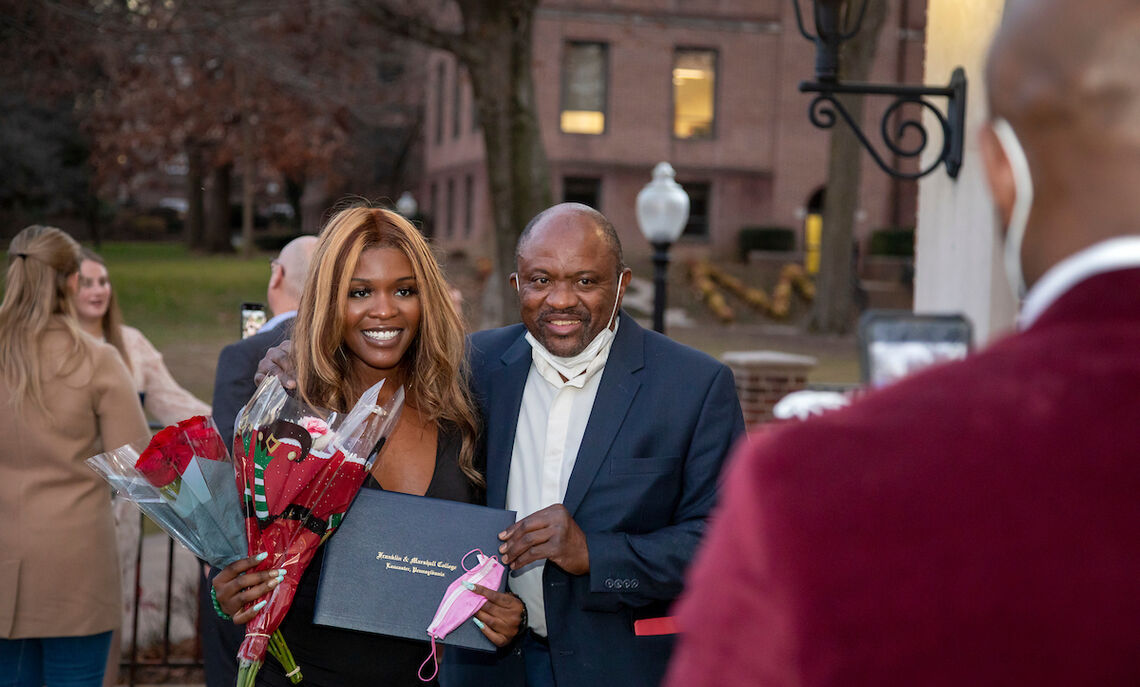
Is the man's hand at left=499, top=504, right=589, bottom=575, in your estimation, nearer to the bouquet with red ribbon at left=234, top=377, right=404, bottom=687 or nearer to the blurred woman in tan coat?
the bouquet with red ribbon at left=234, top=377, right=404, bottom=687

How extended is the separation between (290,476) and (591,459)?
0.93 metres

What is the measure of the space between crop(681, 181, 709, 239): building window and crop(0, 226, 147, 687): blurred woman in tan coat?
30.8 metres

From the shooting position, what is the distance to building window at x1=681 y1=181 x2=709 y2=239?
34.5 meters

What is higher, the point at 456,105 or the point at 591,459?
the point at 456,105

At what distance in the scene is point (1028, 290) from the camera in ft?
3.38

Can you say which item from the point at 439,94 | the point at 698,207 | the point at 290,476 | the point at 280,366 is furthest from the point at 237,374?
the point at 439,94

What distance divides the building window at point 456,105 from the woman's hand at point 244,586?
33.4 meters

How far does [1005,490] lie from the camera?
0.92 m

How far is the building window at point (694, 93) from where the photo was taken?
109 ft

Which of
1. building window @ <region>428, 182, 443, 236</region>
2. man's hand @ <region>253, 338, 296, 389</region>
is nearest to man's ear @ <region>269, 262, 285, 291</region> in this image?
man's hand @ <region>253, 338, 296, 389</region>

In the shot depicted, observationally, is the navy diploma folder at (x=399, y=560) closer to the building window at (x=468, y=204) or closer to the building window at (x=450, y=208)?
the building window at (x=468, y=204)

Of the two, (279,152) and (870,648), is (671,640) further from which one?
(279,152)

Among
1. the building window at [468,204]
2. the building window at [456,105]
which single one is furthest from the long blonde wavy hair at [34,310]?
the building window at [456,105]

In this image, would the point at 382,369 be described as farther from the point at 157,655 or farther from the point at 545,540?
the point at 157,655
